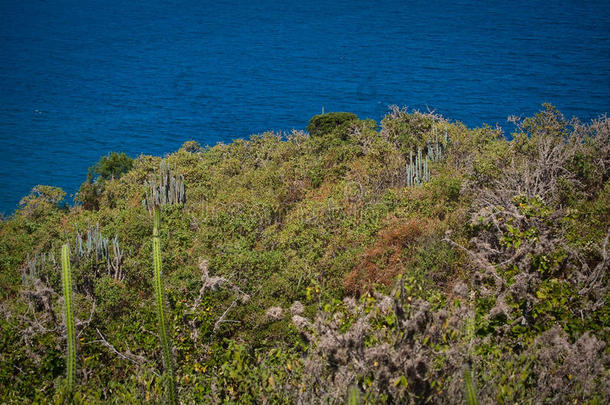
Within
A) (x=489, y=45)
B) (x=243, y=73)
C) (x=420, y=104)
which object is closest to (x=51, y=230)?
(x=420, y=104)

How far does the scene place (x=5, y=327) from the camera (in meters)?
10.4

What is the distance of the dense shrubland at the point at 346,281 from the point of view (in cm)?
690

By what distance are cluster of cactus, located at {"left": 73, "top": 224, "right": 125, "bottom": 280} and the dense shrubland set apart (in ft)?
0.25

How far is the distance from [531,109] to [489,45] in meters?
38.0

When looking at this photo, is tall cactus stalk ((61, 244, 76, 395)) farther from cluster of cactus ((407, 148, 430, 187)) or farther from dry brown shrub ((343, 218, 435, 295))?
cluster of cactus ((407, 148, 430, 187))

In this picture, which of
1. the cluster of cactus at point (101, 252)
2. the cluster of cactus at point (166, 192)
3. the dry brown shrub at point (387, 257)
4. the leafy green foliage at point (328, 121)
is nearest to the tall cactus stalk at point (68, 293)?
the dry brown shrub at point (387, 257)

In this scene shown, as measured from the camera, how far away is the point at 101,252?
16406mm

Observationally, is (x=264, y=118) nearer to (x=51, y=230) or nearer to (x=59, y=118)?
(x=59, y=118)

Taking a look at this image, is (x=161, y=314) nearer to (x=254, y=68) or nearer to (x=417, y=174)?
(x=417, y=174)

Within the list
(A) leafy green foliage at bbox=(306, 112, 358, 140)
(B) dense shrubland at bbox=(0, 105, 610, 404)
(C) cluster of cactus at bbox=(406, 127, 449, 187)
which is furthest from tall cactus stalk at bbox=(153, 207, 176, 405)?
(A) leafy green foliage at bbox=(306, 112, 358, 140)

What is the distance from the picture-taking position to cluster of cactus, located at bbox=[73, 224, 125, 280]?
16.0 m

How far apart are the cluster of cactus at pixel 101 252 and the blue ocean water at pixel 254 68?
1735 inches

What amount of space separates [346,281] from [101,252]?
7.73m

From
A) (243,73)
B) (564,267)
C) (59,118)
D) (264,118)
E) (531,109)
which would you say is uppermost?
(243,73)
